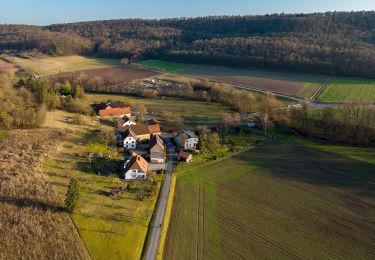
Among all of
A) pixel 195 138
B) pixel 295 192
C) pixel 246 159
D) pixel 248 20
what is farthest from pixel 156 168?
pixel 248 20

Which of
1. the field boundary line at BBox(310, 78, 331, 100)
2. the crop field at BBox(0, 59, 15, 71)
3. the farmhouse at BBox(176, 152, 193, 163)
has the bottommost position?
the farmhouse at BBox(176, 152, 193, 163)

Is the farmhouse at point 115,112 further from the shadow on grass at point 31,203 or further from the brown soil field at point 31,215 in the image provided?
the shadow on grass at point 31,203

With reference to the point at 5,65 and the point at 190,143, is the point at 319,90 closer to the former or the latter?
the point at 190,143

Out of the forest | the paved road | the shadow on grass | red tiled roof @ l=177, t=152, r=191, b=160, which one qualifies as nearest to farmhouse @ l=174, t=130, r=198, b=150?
red tiled roof @ l=177, t=152, r=191, b=160

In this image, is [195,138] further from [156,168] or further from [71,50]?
[71,50]

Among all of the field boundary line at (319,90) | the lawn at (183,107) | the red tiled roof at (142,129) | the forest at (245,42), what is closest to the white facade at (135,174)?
the red tiled roof at (142,129)

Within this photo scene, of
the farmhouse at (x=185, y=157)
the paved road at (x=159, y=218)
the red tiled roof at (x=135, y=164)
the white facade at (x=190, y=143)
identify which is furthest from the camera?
the white facade at (x=190, y=143)

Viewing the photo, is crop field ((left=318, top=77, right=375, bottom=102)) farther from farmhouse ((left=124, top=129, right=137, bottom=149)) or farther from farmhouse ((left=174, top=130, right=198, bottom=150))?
farmhouse ((left=124, top=129, right=137, bottom=149))
